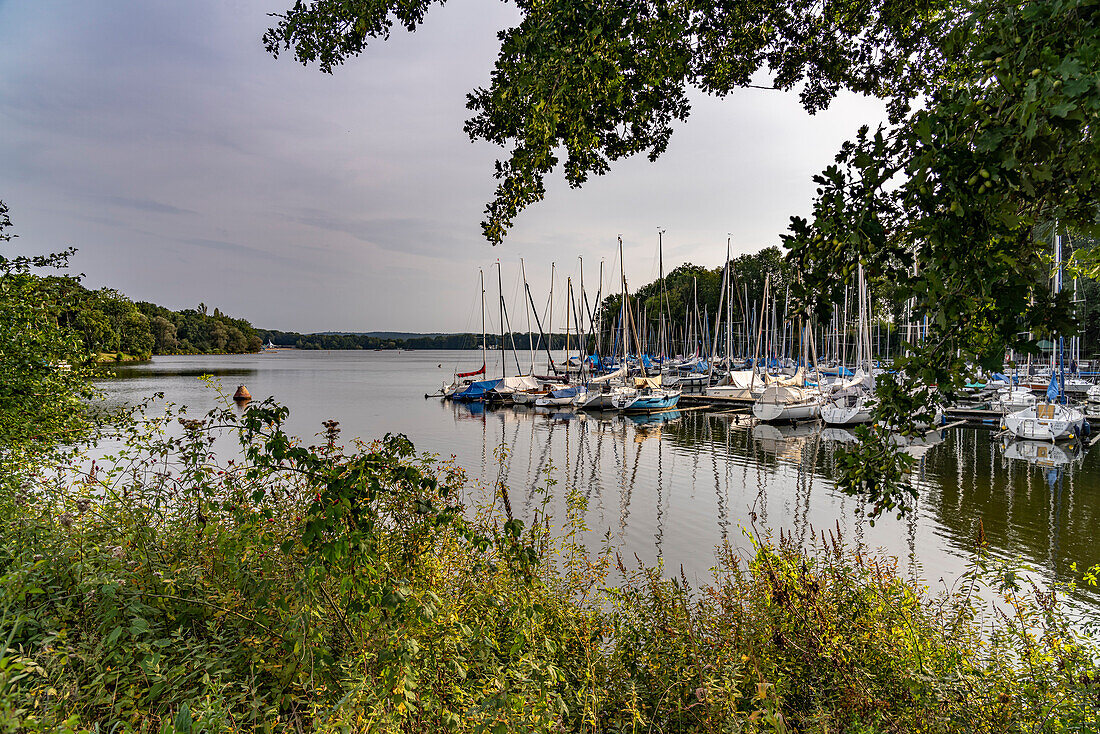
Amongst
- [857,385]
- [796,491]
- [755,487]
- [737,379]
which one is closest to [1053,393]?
[857,385]

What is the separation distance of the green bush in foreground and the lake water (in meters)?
1.41

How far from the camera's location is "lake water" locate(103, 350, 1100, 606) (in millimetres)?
11141

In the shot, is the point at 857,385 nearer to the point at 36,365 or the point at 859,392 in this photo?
the point at 859,392

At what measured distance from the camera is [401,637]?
9.80 ft

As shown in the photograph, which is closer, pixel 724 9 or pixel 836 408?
pixel 724 9

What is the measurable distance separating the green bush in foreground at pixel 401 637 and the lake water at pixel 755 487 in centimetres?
141

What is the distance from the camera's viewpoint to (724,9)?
4.48 meters

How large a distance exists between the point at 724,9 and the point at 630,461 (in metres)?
17.8

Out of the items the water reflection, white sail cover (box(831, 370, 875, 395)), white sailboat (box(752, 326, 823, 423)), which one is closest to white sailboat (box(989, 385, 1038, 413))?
the water reflection

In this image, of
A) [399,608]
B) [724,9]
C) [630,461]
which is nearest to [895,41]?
[724,9]

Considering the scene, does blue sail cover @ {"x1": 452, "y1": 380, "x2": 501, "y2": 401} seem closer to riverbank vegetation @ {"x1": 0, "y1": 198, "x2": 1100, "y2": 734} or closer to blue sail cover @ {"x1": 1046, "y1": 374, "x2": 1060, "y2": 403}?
blue sail cover @ {"x1": 1046, "y1": 374, "x2": 1060, "y2": 403}

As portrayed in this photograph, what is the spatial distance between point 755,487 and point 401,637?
51.5ft

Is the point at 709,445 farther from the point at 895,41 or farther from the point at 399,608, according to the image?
the point at 399,608

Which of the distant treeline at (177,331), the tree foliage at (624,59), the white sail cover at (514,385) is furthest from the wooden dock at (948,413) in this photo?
the distant treeline at (177,331)
